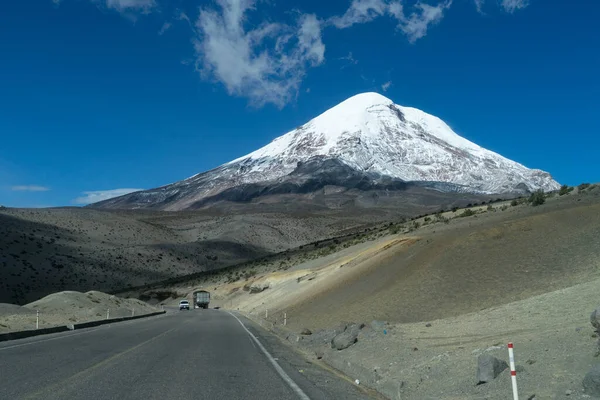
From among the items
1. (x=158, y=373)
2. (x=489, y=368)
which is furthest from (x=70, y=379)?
(x=489, y=368)

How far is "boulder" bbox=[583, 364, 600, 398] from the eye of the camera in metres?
7.45

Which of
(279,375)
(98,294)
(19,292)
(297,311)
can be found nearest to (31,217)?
(19,292)

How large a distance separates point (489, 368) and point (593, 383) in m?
2.01

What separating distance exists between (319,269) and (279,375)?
3725cm

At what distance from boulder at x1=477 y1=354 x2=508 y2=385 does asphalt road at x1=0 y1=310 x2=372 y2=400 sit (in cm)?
223

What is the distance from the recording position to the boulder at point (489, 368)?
30.6 ft

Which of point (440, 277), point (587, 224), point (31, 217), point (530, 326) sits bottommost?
point (530, 326)

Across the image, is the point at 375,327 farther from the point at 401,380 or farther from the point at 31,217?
the point at 31,217

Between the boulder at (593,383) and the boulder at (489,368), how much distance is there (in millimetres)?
1758

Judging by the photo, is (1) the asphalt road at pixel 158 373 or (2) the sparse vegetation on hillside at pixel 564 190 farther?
(2) the sparse vegetation on hillside at pixel 564 190

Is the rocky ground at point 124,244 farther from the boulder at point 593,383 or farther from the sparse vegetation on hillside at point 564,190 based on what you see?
the boulder at point 593,383

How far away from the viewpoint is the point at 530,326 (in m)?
13.3

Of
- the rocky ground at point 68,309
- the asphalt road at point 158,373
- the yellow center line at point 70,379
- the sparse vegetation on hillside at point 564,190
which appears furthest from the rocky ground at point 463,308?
the rocky ground at point 68,309

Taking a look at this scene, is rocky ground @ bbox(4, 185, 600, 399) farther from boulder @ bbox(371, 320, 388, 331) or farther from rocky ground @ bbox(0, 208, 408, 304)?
rocky ground @ bbox(0, 208, 408, 304)
